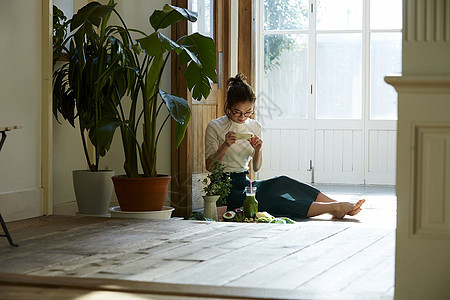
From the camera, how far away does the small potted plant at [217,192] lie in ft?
15.1

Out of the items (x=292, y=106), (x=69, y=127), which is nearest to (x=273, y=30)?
(x=292, y=106)

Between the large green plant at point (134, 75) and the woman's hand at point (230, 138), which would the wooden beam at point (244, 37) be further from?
the large green plant at point (134, 75)

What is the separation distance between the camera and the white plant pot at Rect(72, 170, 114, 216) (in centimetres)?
419

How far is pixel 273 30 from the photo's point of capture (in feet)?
25.3

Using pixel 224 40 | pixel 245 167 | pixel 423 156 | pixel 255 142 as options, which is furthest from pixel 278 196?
pixel 423 156

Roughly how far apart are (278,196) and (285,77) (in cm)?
301

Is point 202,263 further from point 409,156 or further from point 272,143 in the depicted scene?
point 272,143

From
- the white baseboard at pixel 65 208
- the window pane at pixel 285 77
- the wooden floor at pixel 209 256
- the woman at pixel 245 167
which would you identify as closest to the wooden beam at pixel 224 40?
the woman at pixel 245 167

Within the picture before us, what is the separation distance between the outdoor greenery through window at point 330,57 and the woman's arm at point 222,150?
117 inches

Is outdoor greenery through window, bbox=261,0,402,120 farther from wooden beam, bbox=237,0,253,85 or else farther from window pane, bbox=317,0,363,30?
wooden beam, bbox=237,0,253,85

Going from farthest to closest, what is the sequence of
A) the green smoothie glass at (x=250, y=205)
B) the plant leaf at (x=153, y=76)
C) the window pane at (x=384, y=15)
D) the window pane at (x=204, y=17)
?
the window pane at (x=384, y=15)
the window pane at (x=204, y=17)
the green smoothie glass at (x=250, y=205)
the plant leaf at (x=153, y=76)

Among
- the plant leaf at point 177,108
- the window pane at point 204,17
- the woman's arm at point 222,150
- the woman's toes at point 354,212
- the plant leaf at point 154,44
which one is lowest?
the woman's toes at point 354,212

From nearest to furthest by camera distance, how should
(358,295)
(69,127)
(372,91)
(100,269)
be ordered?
(358,295)
(100,269)
(69,127)
(372,91)

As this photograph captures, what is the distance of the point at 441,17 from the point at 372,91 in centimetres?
572
